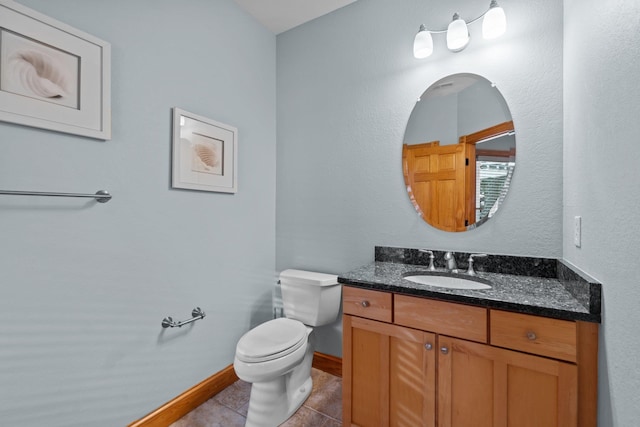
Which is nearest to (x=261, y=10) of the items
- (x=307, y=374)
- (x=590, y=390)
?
(x=307, y=374)

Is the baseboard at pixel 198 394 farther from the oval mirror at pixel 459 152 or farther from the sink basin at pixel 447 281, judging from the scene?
the oval mirror at pixel 459 152

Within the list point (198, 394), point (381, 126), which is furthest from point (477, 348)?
point (198, 394)

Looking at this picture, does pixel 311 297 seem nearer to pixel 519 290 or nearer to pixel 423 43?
pixel 519 290

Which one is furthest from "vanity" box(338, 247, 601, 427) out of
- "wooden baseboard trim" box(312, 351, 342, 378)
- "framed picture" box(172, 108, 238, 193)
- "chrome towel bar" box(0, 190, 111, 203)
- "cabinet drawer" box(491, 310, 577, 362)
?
"chrome towel bar" box(0, 190, 111, 203)

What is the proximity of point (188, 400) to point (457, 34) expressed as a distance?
2.57 meters

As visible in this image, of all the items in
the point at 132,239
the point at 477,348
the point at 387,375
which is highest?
the point at 132,239

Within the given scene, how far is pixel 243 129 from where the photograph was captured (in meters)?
2.12

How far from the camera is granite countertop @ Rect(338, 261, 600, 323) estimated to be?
100cm

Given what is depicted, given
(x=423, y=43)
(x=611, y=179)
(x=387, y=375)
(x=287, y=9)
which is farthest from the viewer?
(x=287, y=9)

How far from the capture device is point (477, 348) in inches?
45.2

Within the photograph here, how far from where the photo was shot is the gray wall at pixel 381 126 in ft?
4.84

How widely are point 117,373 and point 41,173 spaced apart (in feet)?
3.19

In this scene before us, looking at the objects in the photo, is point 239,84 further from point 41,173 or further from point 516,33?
point 516,33

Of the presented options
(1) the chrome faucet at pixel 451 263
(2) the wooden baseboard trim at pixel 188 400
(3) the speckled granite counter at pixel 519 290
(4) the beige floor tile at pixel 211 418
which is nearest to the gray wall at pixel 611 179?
(3) the speckled granite counter at pixel 519 290
